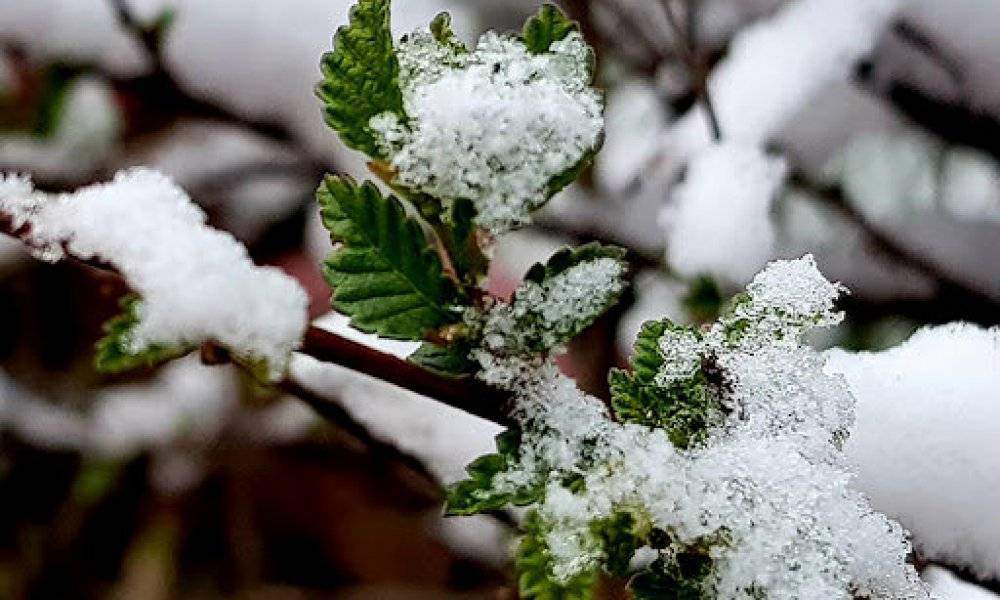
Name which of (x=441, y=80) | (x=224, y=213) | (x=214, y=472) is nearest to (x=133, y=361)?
(x=441, y=80)

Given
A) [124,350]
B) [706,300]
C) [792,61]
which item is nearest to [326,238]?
[792,61]

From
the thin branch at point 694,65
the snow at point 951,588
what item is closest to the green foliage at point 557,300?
the snow at point 951,588

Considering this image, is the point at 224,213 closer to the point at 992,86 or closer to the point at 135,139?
the point at 135,139

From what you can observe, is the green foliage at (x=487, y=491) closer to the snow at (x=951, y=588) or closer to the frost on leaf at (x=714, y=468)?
the frost on leaf at (x=714, y=468)

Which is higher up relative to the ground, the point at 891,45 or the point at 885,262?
the point at 891,45

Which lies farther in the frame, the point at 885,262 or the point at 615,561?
the point at 885,262

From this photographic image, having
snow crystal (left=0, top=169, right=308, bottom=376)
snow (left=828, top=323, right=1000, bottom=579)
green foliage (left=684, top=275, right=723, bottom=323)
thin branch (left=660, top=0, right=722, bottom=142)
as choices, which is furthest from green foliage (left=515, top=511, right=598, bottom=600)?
thin branch (left=660, top=0, right=722, bottom=142)

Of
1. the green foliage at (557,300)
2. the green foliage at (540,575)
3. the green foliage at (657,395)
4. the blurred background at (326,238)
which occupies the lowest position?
the blurred background at (326,238)

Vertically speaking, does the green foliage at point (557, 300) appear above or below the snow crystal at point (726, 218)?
above
